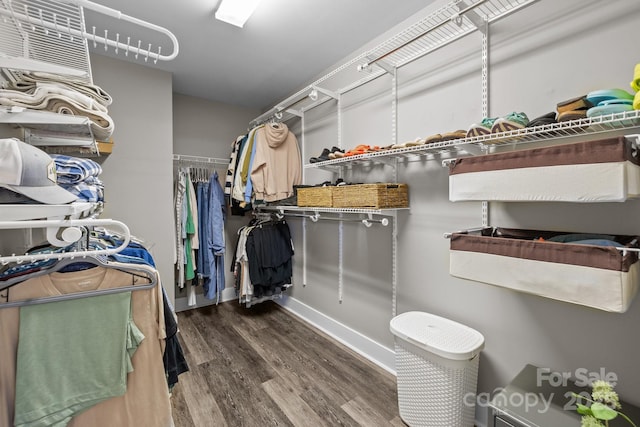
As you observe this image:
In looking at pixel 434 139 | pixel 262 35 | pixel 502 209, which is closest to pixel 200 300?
pixel 262 35

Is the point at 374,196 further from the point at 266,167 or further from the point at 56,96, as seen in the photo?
the point at 56,96

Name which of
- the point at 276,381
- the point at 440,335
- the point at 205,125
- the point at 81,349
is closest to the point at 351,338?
the point at 276,381

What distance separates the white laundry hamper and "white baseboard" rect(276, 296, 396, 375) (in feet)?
1.55

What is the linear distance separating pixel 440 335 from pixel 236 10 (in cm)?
226

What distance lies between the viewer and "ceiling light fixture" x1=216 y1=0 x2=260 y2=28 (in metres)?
1.65

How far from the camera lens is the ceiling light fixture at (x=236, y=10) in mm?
1647

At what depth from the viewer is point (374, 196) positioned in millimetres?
1718

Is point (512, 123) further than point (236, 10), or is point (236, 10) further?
point (236, 10)

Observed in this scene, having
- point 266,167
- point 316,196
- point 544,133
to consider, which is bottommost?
point 316,196

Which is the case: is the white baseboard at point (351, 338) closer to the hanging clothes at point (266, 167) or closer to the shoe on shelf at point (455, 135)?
the hanging clothes at point (266, 167)

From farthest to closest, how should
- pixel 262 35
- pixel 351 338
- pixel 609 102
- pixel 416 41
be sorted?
1. pixel 351 338
2. pixel 262 35
3. pixel 416 41
4. pixel 609 102

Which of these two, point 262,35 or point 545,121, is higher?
point 262,35

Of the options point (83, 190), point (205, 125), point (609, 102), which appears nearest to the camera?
point (609, 102)

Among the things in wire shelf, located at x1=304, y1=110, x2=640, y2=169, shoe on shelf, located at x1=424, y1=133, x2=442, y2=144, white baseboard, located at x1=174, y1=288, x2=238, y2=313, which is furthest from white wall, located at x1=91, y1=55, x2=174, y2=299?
shoe on shelf, located at x1=424, y1=133, x2=442, y2=144
